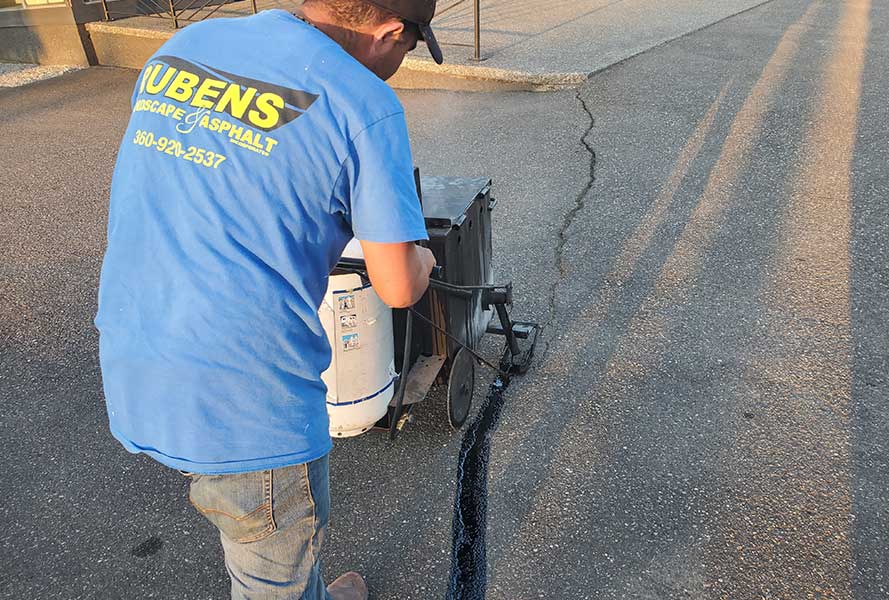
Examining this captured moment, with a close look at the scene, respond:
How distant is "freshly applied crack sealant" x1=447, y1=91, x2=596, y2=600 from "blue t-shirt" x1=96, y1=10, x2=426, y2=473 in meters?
1.06

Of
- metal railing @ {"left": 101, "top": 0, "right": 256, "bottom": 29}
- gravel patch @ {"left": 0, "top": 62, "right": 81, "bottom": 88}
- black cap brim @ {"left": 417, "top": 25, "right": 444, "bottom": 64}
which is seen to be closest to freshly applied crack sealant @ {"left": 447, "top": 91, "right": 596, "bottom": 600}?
black cap brim @ {"left": 417, "top": 25, "right": 444, "bottom": 64}

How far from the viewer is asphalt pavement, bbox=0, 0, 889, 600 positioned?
2.43 m

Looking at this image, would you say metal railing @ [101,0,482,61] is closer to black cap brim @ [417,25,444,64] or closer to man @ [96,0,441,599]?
black cap brim @ [417,25,444,64]

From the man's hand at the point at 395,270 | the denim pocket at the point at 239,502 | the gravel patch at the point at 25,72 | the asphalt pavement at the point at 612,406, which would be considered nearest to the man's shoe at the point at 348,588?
the asphalt pavement at the point at 612,406

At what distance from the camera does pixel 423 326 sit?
2.81 metres

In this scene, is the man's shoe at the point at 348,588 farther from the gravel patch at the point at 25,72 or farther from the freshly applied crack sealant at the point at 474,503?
the gravel patch at the point at 25,72

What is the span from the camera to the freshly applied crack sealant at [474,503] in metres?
2.38

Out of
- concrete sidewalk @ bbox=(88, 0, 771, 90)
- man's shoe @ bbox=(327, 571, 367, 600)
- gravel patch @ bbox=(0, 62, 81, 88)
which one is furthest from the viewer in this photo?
gravel patch @ bbox=(0, 62, 81, 88)

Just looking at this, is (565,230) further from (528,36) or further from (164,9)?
(164,9)

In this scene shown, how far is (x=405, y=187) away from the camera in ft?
4.87

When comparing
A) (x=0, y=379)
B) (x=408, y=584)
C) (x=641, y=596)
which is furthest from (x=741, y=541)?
(x=0, y=379)

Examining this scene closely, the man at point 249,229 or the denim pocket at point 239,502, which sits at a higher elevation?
the man at point 249,229

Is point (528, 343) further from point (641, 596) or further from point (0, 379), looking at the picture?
point (0, 379)

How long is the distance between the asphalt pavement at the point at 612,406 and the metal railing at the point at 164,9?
17.2 ft
